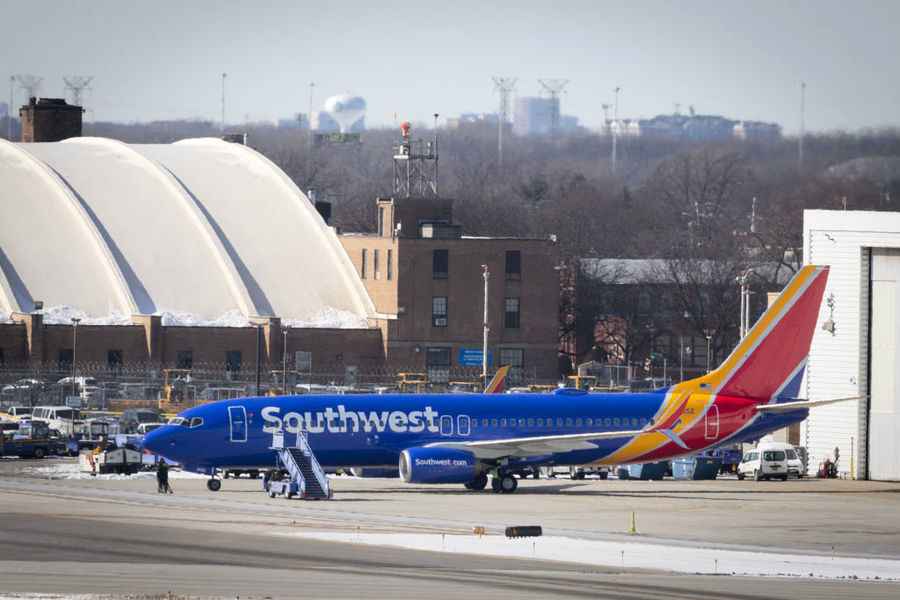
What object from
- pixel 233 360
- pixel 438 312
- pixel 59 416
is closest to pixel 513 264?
pixel 438 312

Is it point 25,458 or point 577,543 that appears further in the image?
point 25,458

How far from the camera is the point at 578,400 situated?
6400 cm

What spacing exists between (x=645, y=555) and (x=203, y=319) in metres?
70.0

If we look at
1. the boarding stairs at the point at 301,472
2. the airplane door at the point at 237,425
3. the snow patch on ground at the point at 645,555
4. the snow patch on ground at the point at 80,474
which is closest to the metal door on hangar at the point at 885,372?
the boarding stairs at the point at 301,472

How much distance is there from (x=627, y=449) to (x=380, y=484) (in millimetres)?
9221

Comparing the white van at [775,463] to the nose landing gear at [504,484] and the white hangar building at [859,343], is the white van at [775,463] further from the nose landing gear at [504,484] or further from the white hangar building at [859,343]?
the nose landing gear at [504,484]

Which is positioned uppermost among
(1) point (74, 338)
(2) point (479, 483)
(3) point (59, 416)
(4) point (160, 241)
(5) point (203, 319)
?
(4) point (160, 241)

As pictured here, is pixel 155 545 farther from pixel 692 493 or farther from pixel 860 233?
pixel 860 233

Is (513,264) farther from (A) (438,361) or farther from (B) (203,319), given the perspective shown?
(B) (203,319)

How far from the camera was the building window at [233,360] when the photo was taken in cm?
10675

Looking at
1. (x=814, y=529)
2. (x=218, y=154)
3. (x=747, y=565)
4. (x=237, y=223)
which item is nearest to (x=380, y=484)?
(x=814, y=529)

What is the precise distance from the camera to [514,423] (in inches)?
2480

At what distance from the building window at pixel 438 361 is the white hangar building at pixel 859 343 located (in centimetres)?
4352

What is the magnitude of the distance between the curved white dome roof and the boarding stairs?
49.4 meters
